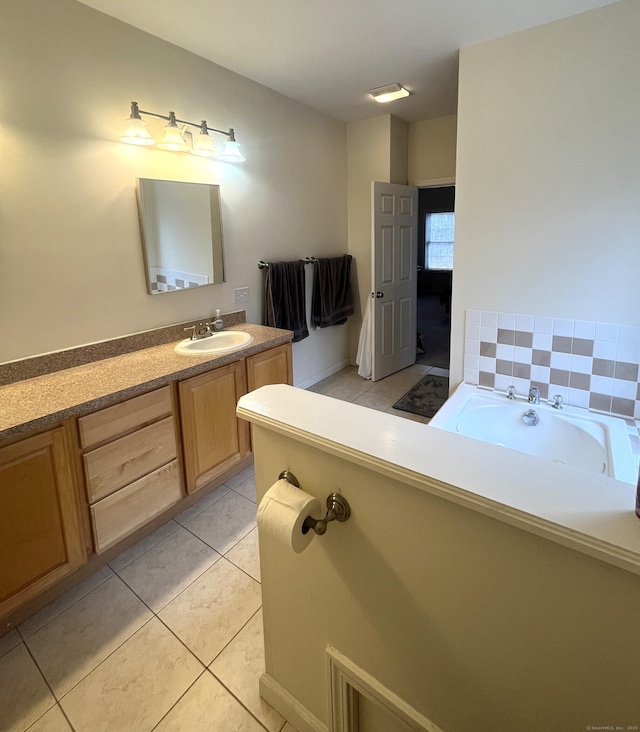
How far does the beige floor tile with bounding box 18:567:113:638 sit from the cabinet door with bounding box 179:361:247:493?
0.53m

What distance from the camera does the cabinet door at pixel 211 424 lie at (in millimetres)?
2141

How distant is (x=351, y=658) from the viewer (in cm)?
107

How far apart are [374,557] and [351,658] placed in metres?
0.35

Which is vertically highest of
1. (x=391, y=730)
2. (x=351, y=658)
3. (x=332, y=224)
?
(x=332, y=224)

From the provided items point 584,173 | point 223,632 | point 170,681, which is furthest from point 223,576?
point 584,173

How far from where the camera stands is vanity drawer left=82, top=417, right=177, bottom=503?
5.71ft

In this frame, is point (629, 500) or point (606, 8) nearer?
point (629, 500)

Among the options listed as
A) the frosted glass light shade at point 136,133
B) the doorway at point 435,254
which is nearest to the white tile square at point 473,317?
the frosted glass light shade at point 136,133

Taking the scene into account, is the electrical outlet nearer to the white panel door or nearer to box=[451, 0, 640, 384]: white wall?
the white panel door

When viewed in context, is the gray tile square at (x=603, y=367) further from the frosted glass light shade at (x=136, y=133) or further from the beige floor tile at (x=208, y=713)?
the frosted glass light shade at (x=136, y=133)

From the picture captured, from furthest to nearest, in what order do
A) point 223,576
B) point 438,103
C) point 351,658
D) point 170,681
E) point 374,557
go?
point 438,103
point 223,576
point 170,681
point 351,658
point 374,557

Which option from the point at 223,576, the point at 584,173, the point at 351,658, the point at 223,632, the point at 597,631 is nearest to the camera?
the point at 597,631

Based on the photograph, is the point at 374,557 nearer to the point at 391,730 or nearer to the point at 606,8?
the point at 391,730

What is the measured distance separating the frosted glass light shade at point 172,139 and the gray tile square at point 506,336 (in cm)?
216
